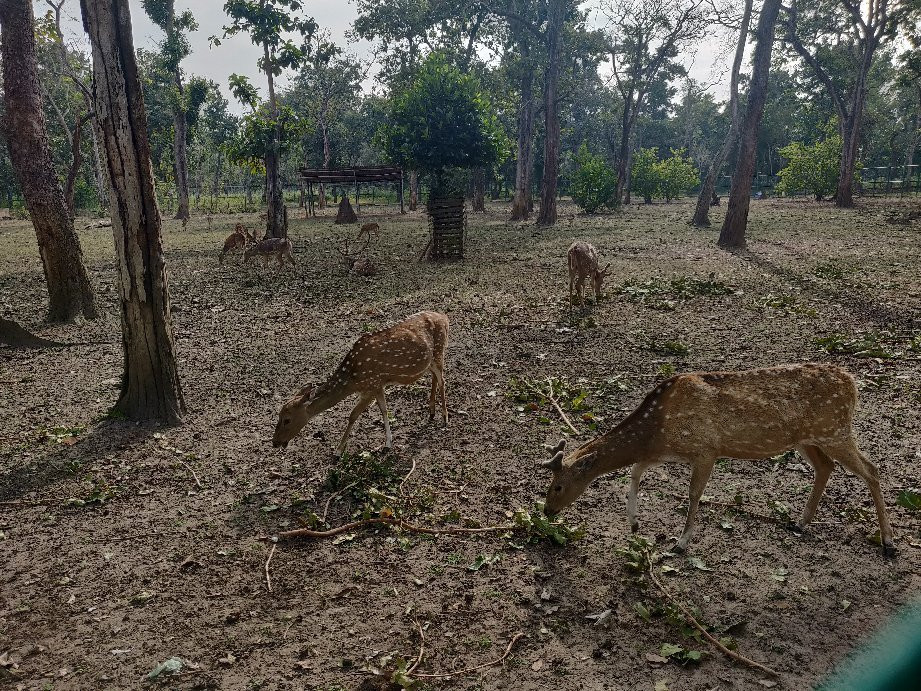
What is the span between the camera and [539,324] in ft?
37.6

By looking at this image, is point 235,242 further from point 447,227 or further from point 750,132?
point 750,132

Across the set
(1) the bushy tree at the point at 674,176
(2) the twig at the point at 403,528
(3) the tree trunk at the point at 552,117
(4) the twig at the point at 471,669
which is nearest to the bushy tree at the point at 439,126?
(3) the tree trunk at the point at 552,117

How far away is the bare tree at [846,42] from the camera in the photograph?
32.2m

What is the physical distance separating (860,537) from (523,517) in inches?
109

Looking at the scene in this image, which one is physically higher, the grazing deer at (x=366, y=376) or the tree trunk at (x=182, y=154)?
the tree trunk at (x=182, y=154)

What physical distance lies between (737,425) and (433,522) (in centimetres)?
268

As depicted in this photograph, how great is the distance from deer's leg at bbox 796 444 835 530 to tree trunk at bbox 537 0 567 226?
25.4 meters

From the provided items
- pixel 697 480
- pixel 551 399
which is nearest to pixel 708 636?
pixel 697 480

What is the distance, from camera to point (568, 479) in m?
4.83

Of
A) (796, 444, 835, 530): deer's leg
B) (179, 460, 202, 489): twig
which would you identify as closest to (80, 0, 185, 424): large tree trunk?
(179, 460, 202, 489): twig

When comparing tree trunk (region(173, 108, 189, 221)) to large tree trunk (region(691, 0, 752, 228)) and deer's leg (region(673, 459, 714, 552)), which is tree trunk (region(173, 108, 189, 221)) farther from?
deer's leg (region(673, 459, 714, 552))

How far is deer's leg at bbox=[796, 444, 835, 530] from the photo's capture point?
4.95 metres

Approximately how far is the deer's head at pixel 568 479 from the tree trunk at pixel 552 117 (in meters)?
25.8

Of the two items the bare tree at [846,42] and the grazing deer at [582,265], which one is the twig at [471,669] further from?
the bare tree at [846,42]
